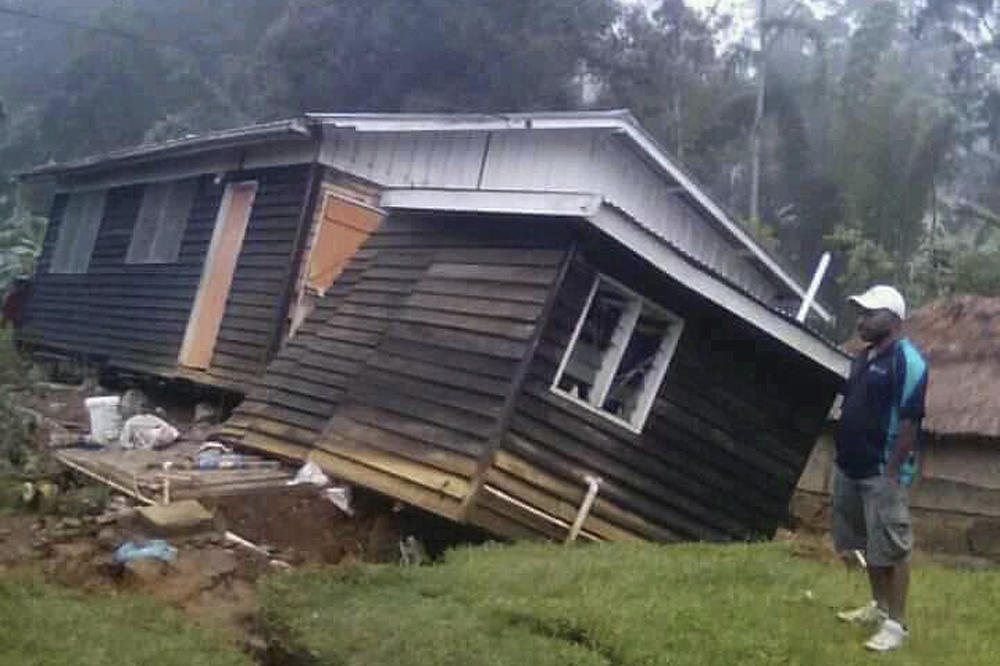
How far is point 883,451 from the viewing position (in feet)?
17.8

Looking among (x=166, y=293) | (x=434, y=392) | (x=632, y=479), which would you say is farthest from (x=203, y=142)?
(x=632, y=479)

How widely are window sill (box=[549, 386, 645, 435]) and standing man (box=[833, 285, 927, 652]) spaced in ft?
11.3

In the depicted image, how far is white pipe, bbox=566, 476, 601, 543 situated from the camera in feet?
29.1

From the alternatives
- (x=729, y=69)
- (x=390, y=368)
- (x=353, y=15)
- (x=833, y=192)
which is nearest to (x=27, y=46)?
(x=353, y=15)

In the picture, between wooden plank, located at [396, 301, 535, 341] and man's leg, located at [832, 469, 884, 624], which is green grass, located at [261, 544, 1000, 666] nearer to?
man's leg, located at [832, 469, 884, 624]

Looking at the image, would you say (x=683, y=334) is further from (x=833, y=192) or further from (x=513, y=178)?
(x=833, y=192)

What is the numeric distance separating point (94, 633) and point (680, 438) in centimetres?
564

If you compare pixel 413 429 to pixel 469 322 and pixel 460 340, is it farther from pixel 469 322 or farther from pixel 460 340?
pixel 469 322

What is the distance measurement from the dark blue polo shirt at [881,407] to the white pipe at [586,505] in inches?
141

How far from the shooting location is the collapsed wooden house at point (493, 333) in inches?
346

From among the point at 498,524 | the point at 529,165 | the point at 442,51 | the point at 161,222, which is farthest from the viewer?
the point at 442,51

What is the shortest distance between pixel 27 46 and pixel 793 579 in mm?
43772

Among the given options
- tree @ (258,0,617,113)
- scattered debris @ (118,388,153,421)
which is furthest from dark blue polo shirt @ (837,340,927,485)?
tree @ (258,0,617,113)

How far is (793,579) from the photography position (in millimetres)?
7086
